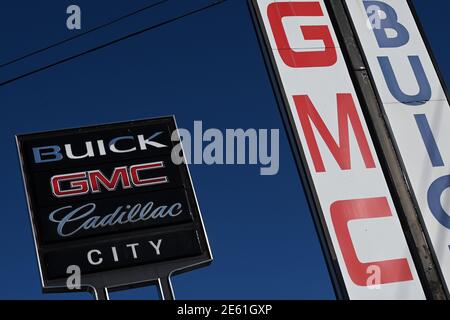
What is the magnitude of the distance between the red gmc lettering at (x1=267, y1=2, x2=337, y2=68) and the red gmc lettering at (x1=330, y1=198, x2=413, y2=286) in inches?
51.0

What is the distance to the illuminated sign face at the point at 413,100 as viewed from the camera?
535 cm

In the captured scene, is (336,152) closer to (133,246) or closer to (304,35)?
(304,35)

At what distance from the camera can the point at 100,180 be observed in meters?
14.5

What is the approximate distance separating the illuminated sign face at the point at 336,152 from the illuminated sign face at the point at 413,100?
25 centimetres

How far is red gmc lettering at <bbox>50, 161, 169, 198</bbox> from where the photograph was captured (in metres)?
14.2

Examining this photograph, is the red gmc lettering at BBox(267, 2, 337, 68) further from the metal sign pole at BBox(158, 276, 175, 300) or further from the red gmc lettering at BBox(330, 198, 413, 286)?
the metal sign pole at BBox(158, 276, 175, 300)

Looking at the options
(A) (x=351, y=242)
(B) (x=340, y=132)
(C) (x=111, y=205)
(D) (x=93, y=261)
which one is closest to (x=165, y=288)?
(D) (x=93, y=261)

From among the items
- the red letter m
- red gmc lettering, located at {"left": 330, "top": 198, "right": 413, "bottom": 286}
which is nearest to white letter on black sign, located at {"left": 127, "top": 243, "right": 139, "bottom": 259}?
the red letter m

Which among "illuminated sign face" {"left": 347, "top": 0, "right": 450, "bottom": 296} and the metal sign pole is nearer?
"illuminated sign face" {"left": 347, "top": 0, "right": 450, "bottom": 296}

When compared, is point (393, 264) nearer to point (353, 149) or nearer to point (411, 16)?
point (353, 149)

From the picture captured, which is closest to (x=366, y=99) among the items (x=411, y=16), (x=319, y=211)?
(x=319, y=211)

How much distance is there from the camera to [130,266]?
13.5 m

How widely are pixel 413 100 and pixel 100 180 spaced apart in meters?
9.57
